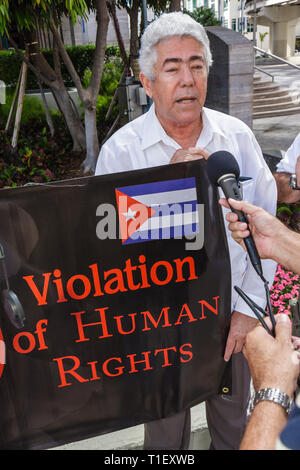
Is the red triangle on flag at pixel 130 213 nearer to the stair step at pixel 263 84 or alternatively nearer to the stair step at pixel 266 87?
the stair step at pixel 266 87

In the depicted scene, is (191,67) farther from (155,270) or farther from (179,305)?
(179,305)

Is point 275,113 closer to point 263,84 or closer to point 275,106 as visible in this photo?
point 275,106

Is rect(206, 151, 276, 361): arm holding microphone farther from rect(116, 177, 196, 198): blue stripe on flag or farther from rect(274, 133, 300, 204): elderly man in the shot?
rect(274, 133, 300, 204): elderly man

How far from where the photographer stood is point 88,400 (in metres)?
2.01

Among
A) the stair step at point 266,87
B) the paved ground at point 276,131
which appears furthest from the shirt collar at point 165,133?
the stair step at point 266,87

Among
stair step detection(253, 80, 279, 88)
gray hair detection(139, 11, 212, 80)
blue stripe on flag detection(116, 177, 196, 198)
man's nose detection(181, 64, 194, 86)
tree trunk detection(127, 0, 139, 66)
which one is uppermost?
tree trunk detection(127, 0, 139, 66)

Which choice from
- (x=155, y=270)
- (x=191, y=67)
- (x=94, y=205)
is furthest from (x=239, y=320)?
(x=191, y=67)

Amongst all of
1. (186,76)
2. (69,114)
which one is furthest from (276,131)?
(186,76)

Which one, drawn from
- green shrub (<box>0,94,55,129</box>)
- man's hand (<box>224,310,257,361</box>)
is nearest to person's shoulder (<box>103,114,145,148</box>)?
man's hand (<box>224,310,257,361</box>)

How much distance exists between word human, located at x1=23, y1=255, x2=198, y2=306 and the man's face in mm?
754

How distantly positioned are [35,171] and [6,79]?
26.6 ft

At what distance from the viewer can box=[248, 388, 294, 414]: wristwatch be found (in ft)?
4.29

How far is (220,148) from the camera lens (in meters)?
2.24

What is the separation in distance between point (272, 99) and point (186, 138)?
13124mm
